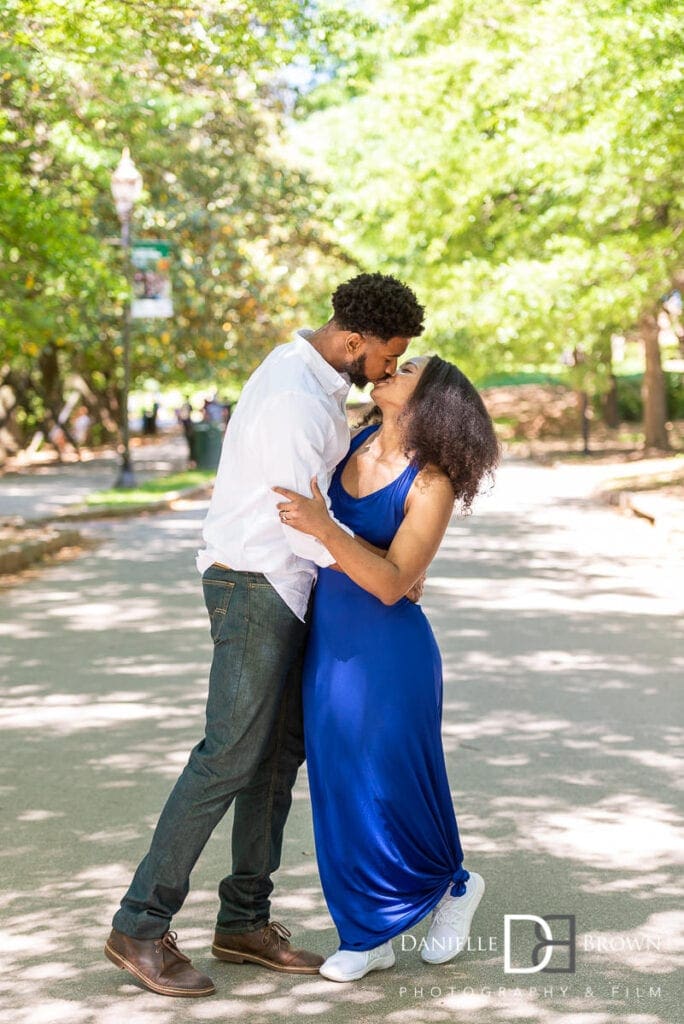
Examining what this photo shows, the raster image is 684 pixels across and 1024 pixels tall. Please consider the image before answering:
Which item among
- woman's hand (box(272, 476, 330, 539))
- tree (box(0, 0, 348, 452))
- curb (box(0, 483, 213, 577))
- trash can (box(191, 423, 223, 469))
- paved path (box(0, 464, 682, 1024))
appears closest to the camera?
woman's hand (box(272, 476, 330, 539))

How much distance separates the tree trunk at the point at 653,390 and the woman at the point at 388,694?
26.1 m

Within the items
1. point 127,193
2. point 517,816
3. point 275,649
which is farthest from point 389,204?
point 275,649

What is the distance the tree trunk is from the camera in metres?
31.0

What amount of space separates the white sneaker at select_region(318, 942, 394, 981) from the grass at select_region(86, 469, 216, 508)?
17.7 meters

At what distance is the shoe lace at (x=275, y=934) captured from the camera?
184 inches

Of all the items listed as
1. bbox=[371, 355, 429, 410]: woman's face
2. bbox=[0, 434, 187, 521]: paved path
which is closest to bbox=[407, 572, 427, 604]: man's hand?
bbox=[371, 355, 429, 410]: woman's face

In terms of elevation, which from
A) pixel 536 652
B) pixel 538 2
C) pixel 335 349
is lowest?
pixel 536 652

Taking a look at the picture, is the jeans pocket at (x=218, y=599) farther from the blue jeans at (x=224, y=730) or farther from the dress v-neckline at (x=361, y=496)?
the dress v-neckline at (x=361, y=496)

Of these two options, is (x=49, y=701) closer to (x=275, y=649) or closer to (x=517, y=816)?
(x=517, y=816)

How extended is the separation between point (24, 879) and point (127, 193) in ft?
64.7

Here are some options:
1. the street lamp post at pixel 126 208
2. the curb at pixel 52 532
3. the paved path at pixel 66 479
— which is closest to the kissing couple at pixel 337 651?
the curb at pixel 52 532

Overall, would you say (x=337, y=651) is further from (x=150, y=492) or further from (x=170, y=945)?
(x=150, y=492)

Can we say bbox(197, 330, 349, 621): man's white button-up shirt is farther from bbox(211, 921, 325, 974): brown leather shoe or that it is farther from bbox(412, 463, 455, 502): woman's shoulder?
bbox(211, 921, 325, 974): brown leather shoe

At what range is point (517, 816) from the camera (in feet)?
20.9
